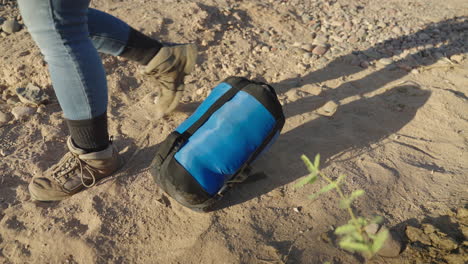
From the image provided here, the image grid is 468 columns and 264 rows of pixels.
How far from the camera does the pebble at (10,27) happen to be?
3148 millimetres

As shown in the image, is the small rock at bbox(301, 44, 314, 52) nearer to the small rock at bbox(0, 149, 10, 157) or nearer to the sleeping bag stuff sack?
the sleeping bag stuff sack

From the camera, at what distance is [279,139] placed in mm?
2320

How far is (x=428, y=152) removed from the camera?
223 cm

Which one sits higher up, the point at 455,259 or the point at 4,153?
the point at 455,259

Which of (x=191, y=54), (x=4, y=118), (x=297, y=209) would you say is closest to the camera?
(x=297, y=209)

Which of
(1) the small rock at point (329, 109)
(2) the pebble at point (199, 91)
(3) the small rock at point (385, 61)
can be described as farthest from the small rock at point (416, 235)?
(3) the small rock at point (385, 61)

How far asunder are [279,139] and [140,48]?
1059 mm

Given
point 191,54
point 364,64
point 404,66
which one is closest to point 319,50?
point 364,64

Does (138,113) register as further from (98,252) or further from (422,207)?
(422,207)

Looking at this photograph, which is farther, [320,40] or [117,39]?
[320,40]

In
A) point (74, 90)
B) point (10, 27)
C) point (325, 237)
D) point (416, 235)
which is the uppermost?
point (74, 90)

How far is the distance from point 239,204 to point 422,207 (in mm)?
966

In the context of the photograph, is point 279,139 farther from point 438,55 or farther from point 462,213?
point 438,55

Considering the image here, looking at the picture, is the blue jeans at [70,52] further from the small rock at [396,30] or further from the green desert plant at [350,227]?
the small rock at [396,30]
